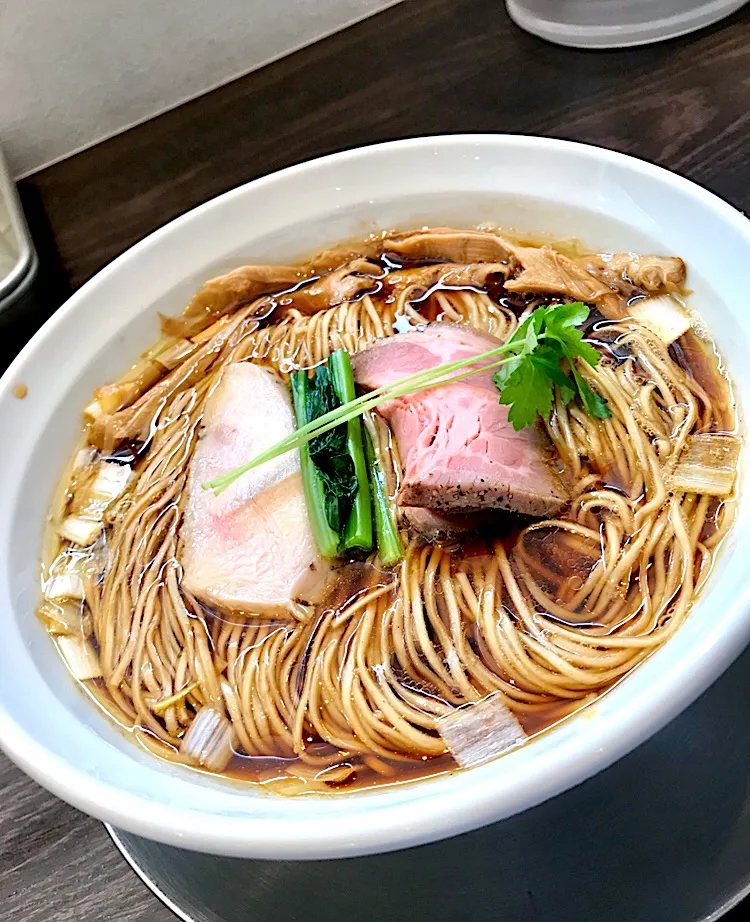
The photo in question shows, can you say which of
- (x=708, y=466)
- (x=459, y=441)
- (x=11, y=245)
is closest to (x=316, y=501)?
(x=459, y=441)

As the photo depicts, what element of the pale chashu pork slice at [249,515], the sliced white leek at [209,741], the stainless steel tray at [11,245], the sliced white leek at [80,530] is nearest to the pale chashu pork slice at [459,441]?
the pale chashu pork slice at [249,515]

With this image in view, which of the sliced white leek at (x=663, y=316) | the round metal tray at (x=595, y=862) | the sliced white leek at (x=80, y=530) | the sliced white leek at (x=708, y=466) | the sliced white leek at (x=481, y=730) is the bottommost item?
the round metal tray at (x=595, y=862)

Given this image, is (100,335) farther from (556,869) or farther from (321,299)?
(556,869)

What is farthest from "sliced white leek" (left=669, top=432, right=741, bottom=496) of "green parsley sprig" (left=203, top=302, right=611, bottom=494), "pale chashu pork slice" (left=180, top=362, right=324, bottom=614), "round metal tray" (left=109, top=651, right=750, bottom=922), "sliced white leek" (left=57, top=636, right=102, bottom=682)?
"sliced white leek" (left=57, top=636, right=102, bottom=682)

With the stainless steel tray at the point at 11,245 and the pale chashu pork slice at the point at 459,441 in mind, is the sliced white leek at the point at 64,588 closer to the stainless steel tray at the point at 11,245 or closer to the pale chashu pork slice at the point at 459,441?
the pale chashu pork slice at the point at 459,441

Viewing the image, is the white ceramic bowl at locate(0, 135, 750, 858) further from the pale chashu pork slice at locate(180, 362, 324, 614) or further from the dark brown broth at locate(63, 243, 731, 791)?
the pale chashu pork slice at locate(180, 362, 324, 614)

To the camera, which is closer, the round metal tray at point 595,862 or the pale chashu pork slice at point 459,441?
the round metal tray at point 595,862
